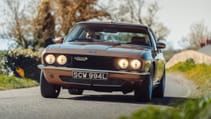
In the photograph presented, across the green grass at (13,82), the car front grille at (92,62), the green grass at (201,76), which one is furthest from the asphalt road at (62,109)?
the green grass at (13,82)

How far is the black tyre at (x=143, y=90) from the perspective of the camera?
39.8 feet

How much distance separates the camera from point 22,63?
87.9 feet

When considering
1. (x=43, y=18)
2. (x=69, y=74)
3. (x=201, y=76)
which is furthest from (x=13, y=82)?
(x=43, y=18)

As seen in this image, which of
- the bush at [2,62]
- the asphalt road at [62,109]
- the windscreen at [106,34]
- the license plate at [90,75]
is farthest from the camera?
the bush at [2,62]

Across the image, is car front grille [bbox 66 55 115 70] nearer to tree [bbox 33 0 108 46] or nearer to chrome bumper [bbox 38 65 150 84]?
chrome bumper [bbox 38 65 150 84]

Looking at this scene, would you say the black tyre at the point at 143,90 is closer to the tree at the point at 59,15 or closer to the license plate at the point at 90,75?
the license plate at the point at 90,75

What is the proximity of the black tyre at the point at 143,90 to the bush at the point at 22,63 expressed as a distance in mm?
13650

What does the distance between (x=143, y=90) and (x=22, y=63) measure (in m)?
15.0

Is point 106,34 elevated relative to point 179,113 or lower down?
lower down

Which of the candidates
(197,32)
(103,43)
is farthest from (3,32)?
(103,43)

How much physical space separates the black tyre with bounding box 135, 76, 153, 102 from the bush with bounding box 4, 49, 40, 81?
1365cm

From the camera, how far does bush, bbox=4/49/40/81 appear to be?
85.9ft

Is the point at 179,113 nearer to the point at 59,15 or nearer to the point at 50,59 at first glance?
the point at 50,59

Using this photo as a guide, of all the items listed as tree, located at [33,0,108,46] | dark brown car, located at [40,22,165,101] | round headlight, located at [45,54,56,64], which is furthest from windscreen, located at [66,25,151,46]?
tree, located at [33,0,108,46]
